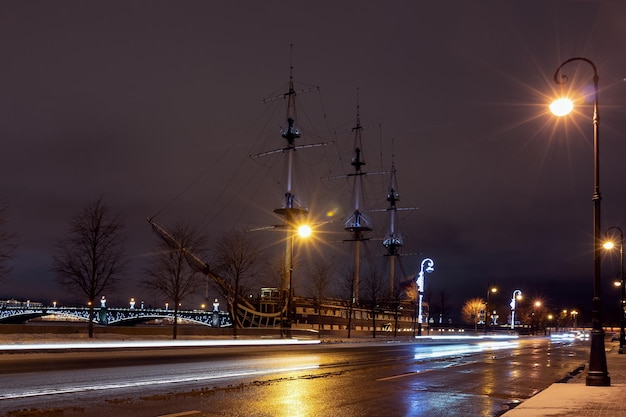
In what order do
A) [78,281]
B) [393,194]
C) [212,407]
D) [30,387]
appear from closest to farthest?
[212,407]
[30,387]
[78,281]
[393,194]

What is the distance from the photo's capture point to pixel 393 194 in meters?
149

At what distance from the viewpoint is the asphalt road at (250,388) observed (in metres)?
10.8

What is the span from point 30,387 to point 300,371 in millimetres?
8023

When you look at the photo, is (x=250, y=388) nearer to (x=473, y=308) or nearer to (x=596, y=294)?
(x=596, y=294)

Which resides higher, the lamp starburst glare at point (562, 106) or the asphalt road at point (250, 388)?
the lamp starburst glare at point (562, 106)

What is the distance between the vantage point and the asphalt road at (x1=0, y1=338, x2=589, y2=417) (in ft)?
35.3

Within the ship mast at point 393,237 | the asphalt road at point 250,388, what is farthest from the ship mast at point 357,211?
the asphalt road at point 250,388

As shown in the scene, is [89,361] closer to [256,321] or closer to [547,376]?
[547,376]

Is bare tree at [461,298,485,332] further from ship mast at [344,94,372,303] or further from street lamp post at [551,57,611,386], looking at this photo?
street lamp post at [551,57,611,386]

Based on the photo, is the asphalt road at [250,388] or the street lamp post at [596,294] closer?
the asphalt road at [250,388]

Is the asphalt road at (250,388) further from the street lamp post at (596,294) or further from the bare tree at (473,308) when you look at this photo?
the bare tree at (473,308)

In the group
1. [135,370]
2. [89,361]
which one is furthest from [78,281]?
[135,370]

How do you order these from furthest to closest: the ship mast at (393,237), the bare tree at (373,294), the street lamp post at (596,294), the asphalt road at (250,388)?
the ship mast at (393,237) → the bare tree at (373,294) → the street lamp post at (596,294) → the asphalt road at (250,388)

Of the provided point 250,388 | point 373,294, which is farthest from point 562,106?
point 373,294
